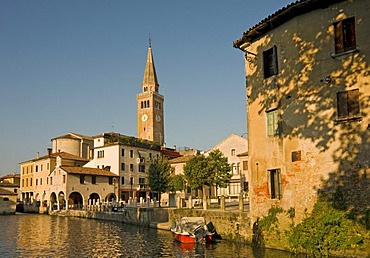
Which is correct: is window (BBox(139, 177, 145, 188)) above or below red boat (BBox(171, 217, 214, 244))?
above

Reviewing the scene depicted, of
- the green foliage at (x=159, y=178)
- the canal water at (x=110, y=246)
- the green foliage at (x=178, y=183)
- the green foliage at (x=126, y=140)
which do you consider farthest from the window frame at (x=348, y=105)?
the green foliage at (x=126, y=140)

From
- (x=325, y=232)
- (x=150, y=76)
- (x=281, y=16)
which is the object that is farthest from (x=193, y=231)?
(x=150, y=76)

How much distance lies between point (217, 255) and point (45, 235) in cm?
1800

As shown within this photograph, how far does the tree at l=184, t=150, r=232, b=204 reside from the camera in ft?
163

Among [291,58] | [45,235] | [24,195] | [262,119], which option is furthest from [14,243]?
[24,195]

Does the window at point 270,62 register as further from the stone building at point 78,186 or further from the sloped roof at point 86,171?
the sloped roof at point 86,171

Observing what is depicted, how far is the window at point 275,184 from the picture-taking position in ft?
68.6

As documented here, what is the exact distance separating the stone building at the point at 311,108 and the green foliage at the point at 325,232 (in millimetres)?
524

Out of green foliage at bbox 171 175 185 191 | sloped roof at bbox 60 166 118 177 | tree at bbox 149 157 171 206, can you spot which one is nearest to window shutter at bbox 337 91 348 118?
green foliage at bbox 171 175 185 191

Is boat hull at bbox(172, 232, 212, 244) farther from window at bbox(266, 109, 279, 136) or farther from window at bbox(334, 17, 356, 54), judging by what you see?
window at bbox(334, 17, 356, 54)

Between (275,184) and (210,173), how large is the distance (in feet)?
95.0

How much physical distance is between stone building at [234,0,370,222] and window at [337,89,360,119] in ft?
0.14

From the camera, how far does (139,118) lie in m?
115

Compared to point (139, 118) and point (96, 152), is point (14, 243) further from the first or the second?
point (139, 118)
